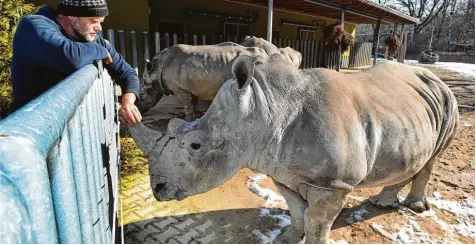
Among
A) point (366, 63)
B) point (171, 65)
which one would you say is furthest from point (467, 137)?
point (366, 63)

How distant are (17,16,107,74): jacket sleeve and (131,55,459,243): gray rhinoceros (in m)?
0.53

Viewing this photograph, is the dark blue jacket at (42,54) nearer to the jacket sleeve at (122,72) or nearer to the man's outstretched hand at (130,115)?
the man's outstretched hand at (130,115)

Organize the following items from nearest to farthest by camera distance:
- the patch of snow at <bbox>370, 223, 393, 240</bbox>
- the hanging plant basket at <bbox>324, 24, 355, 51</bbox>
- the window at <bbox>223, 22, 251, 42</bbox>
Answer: the patch of snow at <bbox>370, 223, 393, 240</bbox> → the window at <bbox>223, 22, 251, 42</bbox> → the hanging plant basket at <bbox>324, 24, 355, 51</bbox>

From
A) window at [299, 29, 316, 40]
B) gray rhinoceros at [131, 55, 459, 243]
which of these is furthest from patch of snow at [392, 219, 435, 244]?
window at [299, 29, 316, 40]

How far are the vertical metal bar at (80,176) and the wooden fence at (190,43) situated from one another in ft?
20.6

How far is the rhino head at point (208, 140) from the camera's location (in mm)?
1999

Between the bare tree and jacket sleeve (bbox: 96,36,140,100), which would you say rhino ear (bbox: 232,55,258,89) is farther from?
the bare tree

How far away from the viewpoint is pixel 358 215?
139 inches

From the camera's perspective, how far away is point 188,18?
11016mm

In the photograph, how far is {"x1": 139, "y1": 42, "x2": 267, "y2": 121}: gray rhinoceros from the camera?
6.37m

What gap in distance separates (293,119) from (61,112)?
1560mm

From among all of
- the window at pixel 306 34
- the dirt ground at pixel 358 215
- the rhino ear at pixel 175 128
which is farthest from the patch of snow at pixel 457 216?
the window at pixel 306 34

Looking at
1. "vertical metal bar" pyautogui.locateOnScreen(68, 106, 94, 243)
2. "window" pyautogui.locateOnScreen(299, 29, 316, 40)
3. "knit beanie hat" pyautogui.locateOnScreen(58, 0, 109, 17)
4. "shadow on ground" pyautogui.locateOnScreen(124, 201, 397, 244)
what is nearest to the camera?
"vertical metal bar" pyautogui.locateOnScreen(68, 106, 94, 243)

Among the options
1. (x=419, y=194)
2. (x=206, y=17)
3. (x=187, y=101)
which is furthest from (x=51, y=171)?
(x=206, y=17)
